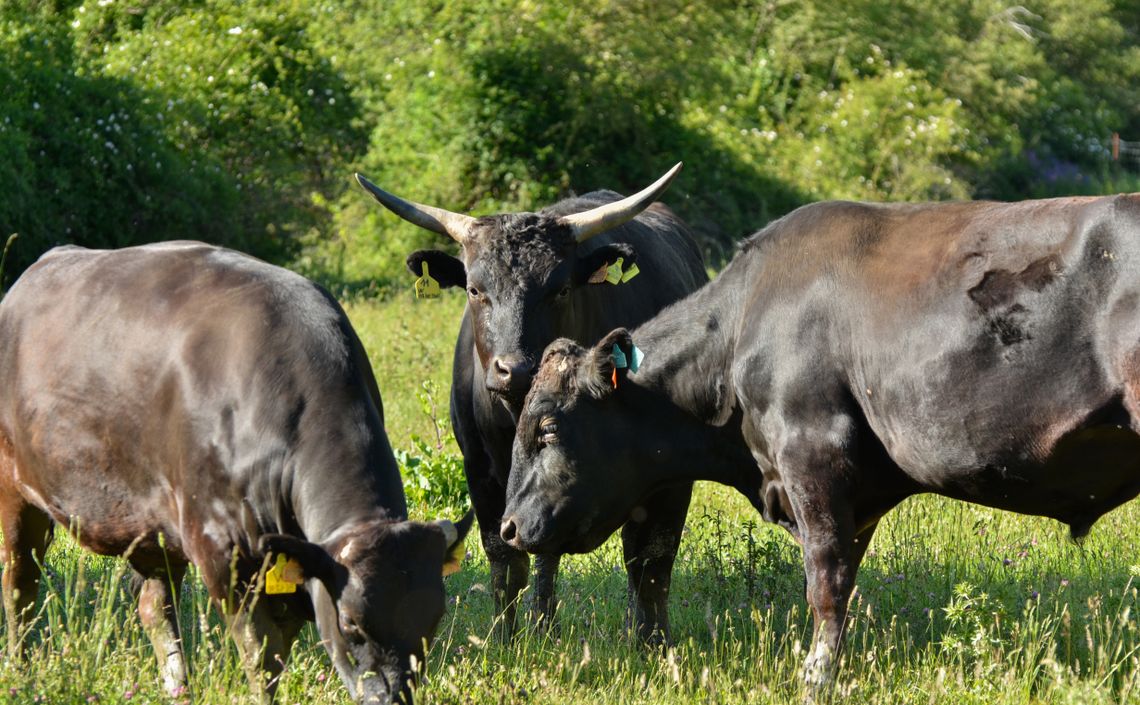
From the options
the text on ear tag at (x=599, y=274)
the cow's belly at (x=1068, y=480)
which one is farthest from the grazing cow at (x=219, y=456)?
the cow's belly at (x=1068, y=480)

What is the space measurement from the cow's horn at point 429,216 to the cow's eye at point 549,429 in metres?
1.55

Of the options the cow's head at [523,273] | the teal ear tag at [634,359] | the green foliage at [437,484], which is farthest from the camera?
the green foliage at [437,484]

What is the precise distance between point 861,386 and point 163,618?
3.15 meters

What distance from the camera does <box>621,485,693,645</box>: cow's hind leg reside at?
694cm

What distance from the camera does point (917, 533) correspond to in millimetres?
7793

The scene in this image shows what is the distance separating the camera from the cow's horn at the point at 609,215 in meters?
7.48

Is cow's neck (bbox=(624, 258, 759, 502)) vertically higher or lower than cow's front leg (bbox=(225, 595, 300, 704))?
higher

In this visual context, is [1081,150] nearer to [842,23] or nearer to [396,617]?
[842,23]

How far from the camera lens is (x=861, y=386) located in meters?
5.80

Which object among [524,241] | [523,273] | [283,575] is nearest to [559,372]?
[523,273]

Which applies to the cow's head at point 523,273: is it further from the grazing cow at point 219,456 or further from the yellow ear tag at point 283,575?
the yellow ear tag at point 283,575

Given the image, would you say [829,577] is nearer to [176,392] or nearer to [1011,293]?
[1011,293]

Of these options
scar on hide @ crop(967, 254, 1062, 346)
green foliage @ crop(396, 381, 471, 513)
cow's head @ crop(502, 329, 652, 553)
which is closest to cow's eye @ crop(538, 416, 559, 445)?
cow's head @ crop(502, 329, 652, 553)

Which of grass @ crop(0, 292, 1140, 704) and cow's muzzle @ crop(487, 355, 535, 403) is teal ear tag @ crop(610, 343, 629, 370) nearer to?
cow's muzzle @ crop(487, 355, 535, 403)
